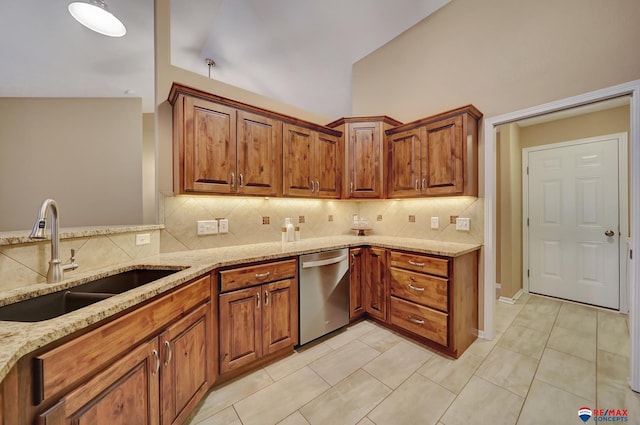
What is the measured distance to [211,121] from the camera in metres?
1.93

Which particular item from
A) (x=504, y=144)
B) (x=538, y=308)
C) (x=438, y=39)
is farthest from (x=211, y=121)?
(x=538, y=308)

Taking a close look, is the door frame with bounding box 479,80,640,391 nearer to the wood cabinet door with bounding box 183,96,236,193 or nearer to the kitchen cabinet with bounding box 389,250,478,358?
the kitchen cabinet with bounding box 389,250,478,358

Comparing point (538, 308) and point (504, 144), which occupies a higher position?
point (504, 144)

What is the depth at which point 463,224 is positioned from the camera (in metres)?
2.38

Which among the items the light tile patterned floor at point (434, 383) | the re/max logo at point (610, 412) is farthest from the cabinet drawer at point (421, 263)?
the re/max logo at point (610, 412)

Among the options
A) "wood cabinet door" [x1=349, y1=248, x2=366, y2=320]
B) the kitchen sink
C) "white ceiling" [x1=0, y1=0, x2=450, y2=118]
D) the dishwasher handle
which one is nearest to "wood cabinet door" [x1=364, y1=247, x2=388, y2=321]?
"wood cabinet door" [x1=349, y1=248, x2=366, y2=320]

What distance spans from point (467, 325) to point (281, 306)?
1.71 m

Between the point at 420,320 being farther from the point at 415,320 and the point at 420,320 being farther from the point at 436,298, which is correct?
the point at 436,298

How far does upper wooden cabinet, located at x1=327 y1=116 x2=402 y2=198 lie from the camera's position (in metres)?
2.71

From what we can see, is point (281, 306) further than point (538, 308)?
No

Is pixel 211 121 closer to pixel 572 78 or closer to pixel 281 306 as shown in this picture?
pixel 281 306

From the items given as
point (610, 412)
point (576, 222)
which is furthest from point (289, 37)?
point (576, 222)

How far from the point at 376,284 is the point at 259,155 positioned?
1762mm

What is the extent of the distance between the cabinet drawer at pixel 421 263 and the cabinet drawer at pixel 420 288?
1.8 inches
